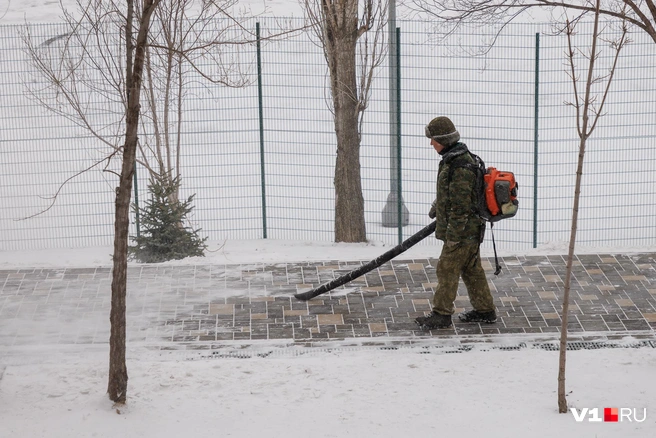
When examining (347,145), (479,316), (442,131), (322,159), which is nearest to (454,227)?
(442,131)

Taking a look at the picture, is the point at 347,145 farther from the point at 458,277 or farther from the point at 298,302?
the point at 458,277

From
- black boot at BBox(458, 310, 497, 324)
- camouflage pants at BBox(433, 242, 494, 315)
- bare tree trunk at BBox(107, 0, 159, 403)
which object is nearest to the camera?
bare tree trunk at BBox(107, 0, 159, 403)

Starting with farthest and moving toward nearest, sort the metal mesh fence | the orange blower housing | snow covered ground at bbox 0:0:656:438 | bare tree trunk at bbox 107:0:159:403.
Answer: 1. the metal mesh fence
2. the orange blower housing
3. snow covered ground at bbox 0:0:656:438
4. bare tree trunk at bbox 107:0:159:403

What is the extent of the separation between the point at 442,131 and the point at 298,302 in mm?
2275

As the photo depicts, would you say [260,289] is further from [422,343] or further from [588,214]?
[588,214]

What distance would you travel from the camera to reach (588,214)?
563 inches

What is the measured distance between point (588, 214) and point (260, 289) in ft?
23.8

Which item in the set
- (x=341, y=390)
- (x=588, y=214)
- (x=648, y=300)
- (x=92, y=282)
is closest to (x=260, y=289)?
(x=92, y=282)

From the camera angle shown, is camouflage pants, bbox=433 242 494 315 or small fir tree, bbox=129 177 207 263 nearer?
camouflage pants, bbox=433 242 494 315

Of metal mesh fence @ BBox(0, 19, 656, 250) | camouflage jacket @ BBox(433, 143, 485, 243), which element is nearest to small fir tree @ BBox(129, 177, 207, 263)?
metal mesh fence @ BBox(0, 19, 656, 250)

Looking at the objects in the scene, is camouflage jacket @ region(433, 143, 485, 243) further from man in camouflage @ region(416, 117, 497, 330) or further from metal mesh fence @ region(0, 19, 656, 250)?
metal mesh fence @ region(0, 19, 656, 250)

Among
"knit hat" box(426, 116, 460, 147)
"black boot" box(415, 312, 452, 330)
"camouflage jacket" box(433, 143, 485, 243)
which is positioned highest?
"knit hat" box(426, 116, 460, 147)

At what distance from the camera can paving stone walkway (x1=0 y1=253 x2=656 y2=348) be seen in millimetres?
7766

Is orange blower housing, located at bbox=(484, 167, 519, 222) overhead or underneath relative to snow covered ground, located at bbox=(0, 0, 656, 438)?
overhead
